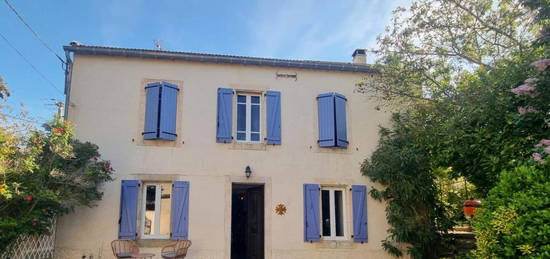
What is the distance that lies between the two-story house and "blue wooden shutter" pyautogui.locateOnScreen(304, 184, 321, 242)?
27 millimetres

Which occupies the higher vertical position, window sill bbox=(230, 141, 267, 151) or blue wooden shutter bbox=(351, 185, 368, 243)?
window sill bbox=(230, 141, 267, 151)

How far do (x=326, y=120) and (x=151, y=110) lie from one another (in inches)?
175

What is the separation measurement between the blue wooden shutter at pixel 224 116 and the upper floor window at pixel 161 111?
1.08 metres

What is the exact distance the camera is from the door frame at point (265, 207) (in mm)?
9242

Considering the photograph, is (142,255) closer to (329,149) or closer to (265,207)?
(265,207)

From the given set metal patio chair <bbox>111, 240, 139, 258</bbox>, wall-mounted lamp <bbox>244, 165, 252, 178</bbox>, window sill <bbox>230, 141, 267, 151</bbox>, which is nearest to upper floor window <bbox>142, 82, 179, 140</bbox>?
window sill <bbox>230, 141, 267, 151</bbox>

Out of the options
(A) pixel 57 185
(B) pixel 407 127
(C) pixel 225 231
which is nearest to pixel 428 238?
(B) pixel 407 127

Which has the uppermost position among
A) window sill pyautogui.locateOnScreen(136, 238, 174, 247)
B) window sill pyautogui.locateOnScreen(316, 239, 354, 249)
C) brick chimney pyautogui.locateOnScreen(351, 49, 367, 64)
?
brick chimney pyautogui.locateOnScreen(351, 49, 367, 64)

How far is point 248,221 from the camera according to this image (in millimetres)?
10766

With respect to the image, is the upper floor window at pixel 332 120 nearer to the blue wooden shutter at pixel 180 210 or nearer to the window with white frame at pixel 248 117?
the window with white frame at pixel 248 117

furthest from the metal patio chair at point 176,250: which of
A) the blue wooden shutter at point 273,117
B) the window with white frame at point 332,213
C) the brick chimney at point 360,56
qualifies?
the brick chimney at point 360,56

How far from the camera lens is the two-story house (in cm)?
906

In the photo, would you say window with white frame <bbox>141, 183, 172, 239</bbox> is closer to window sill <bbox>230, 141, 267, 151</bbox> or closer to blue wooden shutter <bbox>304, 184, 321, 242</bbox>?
window sill <bbox>230, 141, 267, 151</bbox>

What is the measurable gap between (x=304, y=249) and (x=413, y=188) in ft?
9.94
